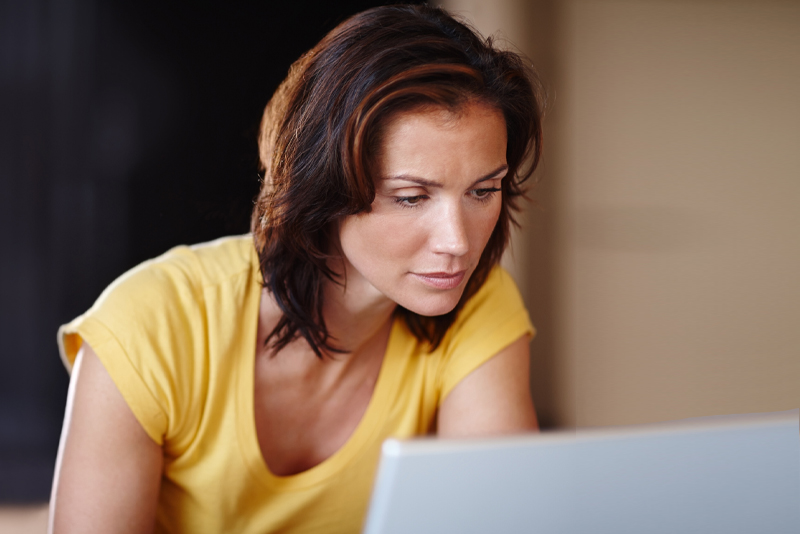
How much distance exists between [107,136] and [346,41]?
1.14 metres

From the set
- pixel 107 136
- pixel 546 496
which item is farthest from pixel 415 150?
pixel 107 136

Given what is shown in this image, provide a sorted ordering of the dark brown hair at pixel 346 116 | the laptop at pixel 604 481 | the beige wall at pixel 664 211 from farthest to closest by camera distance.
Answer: the beige wall at pixel 664 211
the dark brown hair at pixel 346 116
the laptop at pixel 604 481

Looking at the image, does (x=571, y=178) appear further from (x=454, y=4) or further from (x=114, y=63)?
(x=114, y=63)

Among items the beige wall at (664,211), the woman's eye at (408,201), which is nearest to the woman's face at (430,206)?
the woman's eye at (408,201)

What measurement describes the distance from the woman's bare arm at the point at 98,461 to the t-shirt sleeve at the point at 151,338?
0.06ft

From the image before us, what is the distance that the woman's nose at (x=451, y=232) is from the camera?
812mm

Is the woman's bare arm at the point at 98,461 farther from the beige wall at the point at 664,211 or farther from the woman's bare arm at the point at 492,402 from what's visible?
the beige wall at the point at 664,211

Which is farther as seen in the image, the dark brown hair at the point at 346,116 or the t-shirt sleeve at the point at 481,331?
the t-shirt sleeve at the point at 481,331

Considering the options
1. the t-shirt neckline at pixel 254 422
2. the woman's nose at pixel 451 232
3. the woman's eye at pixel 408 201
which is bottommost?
the t-shirt neckline at pixel 254 422

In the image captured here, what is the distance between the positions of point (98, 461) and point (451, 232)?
0.52m

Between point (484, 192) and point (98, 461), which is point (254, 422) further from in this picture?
point (484, 192)

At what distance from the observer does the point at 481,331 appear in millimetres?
1097

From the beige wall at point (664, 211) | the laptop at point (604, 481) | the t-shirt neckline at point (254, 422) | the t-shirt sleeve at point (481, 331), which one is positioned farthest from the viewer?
the beige wall at point (664, 211)

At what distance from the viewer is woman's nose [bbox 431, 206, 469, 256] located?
2.66 feet
